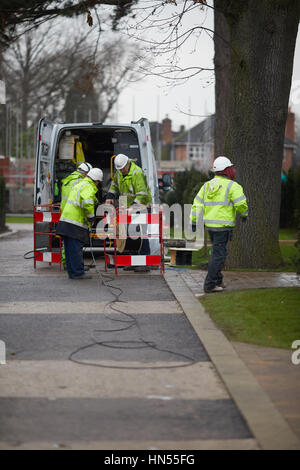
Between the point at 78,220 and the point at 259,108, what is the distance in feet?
10.9

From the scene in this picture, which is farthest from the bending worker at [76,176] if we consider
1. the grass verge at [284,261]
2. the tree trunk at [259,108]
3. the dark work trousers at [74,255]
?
the grass verge at [284,261]

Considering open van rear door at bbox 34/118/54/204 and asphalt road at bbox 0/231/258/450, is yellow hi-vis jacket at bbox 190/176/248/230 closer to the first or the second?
asphalt road at bbox 0/231/258/450

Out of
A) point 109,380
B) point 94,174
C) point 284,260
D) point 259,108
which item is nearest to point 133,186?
point 94,174

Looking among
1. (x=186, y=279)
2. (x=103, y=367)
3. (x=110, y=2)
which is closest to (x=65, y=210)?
(x=186, y=279)

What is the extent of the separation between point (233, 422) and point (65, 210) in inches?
298

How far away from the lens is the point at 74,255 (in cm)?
1205

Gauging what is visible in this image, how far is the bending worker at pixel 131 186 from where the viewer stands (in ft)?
43.2

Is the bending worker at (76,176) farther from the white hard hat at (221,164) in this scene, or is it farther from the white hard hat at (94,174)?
the white hard hat at (221,164)

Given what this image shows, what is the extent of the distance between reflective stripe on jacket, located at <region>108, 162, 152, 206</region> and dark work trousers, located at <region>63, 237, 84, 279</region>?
1.64 m

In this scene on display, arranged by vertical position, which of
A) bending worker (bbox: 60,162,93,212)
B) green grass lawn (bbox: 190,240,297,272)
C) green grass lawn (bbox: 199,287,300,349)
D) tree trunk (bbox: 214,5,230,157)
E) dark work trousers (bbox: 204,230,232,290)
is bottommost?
green grass lawn (bbox: 190,240,297,272)

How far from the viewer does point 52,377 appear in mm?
5934

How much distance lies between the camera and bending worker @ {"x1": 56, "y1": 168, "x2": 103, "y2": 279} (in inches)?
471

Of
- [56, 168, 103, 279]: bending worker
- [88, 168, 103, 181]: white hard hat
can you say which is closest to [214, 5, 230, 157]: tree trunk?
[88, 168, 103, 181]: white hard hat
